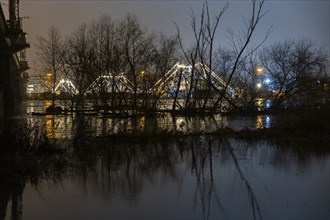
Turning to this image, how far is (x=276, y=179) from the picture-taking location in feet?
32.0

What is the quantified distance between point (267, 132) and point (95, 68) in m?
22.5

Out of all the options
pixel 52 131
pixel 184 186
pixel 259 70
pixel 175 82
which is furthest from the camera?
pixel 259 70

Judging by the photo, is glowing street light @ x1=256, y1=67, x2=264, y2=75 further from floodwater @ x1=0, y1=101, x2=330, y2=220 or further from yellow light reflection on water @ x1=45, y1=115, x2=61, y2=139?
floodwater @ x1=0, y1=101, x2=330, y2=220

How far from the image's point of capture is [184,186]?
30.6ft

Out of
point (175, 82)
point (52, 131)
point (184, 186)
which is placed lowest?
point (184, 186)

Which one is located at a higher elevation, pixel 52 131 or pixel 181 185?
pixel 52 131

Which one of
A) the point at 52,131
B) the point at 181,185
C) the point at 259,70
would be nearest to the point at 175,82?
the point at 259,70

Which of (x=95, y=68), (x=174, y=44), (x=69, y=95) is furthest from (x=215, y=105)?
(x=69, y=95)

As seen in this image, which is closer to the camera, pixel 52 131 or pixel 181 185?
pixel 181 185

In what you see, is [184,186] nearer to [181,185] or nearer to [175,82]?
[181,185]

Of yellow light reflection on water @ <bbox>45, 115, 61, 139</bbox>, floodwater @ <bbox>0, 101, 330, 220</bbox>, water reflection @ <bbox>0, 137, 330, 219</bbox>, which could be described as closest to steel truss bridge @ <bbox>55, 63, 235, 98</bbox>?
yellow light reflection on water @ <bbox>45, 115, 61, 139</bbox>

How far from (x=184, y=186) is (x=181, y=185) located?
10 cm

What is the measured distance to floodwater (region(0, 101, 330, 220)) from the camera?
7.44 metres

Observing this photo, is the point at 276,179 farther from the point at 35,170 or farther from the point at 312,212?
the point at 35,170
